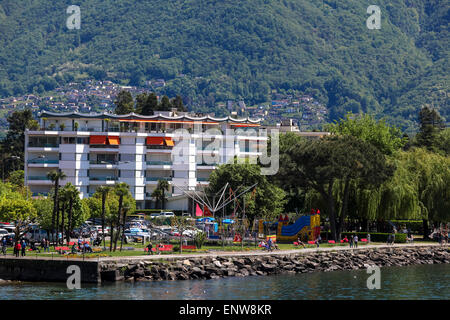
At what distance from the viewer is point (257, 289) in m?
57.7

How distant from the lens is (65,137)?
130125 millimetres

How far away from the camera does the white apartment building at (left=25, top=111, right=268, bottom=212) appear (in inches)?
5079

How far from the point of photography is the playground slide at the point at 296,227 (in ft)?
283

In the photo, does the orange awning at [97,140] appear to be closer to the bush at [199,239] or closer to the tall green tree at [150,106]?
the tall green tree at [150,106]

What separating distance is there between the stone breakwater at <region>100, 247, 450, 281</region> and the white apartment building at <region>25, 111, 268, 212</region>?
4849 cm

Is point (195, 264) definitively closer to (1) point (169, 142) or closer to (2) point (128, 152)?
(2) point (128, 152)

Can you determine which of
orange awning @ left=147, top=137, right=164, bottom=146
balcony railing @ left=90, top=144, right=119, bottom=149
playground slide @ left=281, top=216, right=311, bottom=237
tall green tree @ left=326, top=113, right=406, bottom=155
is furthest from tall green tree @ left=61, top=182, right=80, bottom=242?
orange awning @ left=147, top=137, right=164, bottom=146

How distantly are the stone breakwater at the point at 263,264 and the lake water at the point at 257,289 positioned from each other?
157 cm

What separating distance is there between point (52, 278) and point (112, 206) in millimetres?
43263

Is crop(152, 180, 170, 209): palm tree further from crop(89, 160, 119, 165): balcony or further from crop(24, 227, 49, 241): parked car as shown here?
crop(24, 227, 49, 241): parked car
